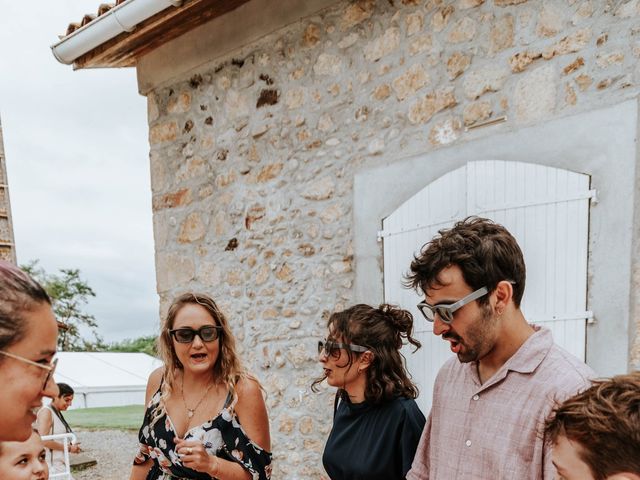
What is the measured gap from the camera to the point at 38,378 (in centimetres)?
116

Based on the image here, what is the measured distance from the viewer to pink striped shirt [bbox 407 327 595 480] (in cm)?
144

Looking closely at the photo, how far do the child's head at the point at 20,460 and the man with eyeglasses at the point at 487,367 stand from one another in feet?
4.69

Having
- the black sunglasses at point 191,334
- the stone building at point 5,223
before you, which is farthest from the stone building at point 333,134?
the black sunglasses at point 191,334

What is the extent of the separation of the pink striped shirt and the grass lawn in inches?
445

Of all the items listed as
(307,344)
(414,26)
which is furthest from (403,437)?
(414,26)

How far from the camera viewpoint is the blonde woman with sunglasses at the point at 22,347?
43.3 inches

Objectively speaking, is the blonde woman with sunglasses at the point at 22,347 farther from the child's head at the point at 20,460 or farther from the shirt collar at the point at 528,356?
the shirt collar at the point at 528,356

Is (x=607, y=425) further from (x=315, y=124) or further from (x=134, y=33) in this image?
(x=134, y=33)

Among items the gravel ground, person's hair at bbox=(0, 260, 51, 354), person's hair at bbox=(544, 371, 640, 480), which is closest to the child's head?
person's hair at bbox=(0, 260, 51, 354)

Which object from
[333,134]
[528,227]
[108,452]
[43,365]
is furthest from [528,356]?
[108,452]

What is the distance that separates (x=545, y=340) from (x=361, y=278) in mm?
1893

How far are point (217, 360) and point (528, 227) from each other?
66.3 inches

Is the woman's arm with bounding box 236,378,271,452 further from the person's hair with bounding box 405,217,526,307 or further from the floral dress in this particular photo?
the person's hair with bounding box 405,217,526,307

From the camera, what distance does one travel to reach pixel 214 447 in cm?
223
